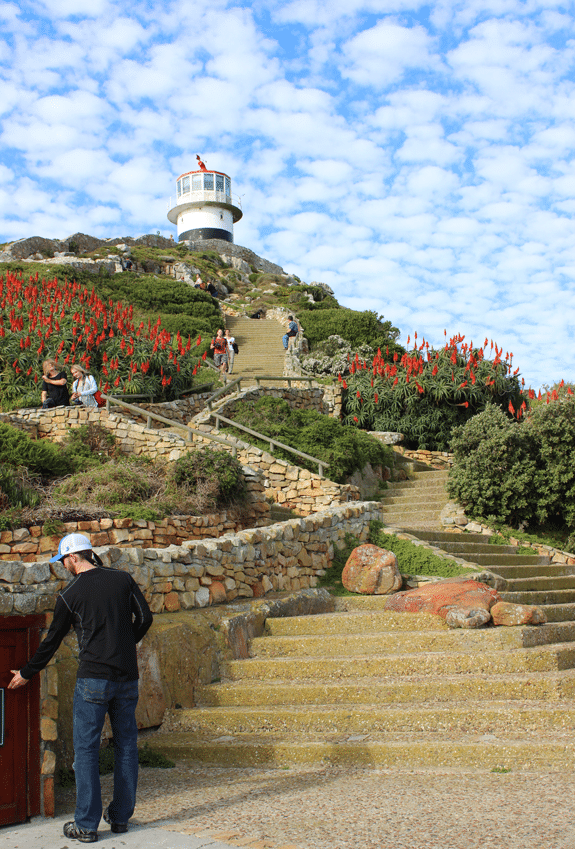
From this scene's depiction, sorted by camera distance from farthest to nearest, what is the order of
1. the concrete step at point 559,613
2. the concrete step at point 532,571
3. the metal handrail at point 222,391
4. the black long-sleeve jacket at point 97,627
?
the metal handrail at point 222,391, the concrete step at point 532,571, the concrete step at point 559,613, the black long-sleeve jacket at point 97,627

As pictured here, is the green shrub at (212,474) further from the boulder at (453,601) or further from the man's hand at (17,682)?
the man's hand at (17,682)

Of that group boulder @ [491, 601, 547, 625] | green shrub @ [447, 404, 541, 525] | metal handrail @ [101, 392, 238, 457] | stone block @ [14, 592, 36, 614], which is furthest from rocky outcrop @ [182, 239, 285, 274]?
stone block @ [14, 592, 36, 614]

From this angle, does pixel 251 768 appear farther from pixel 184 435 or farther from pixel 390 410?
pixel 390 410

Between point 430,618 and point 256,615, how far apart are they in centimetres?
168

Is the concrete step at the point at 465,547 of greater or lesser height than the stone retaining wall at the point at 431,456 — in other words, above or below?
below

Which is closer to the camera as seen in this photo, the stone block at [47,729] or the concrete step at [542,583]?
the stone block at [47,729]

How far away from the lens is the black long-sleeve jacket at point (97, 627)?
3.92m

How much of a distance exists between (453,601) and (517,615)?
62 centimetres

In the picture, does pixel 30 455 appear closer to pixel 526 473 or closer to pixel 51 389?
pixel 51 389

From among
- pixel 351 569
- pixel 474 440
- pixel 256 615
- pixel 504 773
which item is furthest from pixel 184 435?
pixel 504 773

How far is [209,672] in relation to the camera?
608cm

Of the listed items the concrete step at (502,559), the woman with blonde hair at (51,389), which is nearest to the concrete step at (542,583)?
the concrete step at (502,559)

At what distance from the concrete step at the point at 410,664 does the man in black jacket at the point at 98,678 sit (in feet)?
7.35

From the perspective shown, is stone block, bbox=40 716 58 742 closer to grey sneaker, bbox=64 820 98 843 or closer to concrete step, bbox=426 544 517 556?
grey sneaker, bbox=64 820 98 843
